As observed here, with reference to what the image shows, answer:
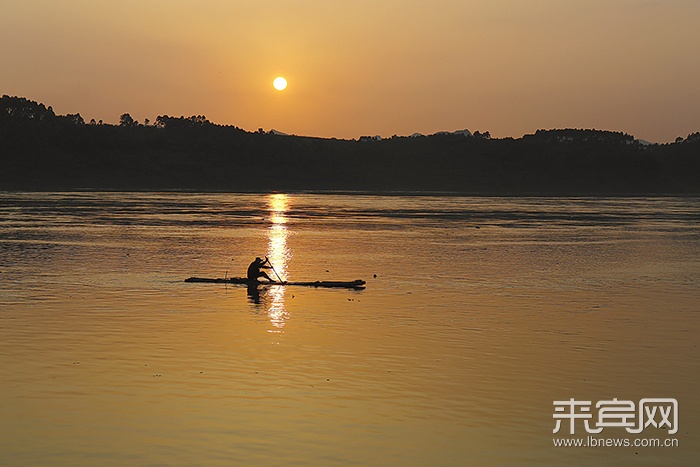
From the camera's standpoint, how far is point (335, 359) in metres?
22.8

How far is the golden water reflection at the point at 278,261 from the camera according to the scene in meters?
29.7

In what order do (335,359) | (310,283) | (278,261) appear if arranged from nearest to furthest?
(335,359) → (310,283) → (278,261)

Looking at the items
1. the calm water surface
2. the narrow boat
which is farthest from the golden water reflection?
the narrow boat

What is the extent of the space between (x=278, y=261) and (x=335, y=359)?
92.6 ft

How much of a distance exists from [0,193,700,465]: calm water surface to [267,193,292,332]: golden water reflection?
0.19 meters

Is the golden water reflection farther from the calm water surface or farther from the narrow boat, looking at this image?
the narrow boat

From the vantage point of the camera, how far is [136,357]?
22.7 metres

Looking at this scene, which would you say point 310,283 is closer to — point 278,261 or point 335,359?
point 278,261

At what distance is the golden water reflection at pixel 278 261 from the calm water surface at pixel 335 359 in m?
0.19

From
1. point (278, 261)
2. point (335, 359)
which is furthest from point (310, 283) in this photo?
point (335, 359)

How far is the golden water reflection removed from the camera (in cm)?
2973

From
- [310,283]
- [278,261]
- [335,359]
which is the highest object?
[335,359]

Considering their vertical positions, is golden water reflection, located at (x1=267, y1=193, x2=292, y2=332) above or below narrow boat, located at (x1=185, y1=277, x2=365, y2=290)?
below

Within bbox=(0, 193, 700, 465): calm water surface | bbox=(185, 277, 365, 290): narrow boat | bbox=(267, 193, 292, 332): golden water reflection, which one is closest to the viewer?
bbox=(0, 193, 700, 465): calm water surface
